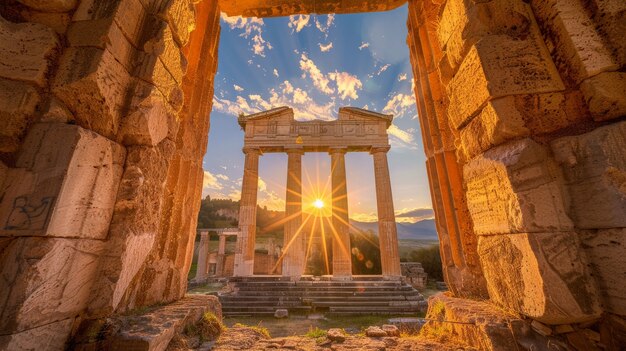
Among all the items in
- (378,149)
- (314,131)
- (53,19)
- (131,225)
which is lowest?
(131,225)

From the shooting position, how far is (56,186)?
1304mm

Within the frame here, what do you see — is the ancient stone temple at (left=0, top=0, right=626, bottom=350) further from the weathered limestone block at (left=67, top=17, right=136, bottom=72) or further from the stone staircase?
the stone staircase

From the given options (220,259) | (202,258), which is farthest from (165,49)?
(220,259)

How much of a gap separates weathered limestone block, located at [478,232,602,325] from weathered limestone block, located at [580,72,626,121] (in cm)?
74

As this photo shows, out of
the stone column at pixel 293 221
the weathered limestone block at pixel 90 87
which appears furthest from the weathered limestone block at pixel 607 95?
the stone column at pixel 293 221

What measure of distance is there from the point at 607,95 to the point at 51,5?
138 inches

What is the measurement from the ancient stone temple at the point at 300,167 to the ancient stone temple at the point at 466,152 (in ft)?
35.5

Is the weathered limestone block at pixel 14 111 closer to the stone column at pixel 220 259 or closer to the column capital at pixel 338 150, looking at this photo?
the column capital at pixel 338 150

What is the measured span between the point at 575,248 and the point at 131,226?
2.78 m

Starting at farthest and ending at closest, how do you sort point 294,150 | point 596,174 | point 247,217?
point 294,150, point 247,217, point 596,174

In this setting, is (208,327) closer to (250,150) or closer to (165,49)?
(165,49)

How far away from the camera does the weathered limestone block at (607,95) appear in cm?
136

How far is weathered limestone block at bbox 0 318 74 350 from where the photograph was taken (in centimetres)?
108

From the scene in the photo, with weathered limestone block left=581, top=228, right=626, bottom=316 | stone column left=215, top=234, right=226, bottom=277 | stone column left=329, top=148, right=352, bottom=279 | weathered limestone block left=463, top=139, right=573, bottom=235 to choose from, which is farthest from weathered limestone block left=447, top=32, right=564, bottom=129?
stone column left=215, top=234, right=226, bottom=277
